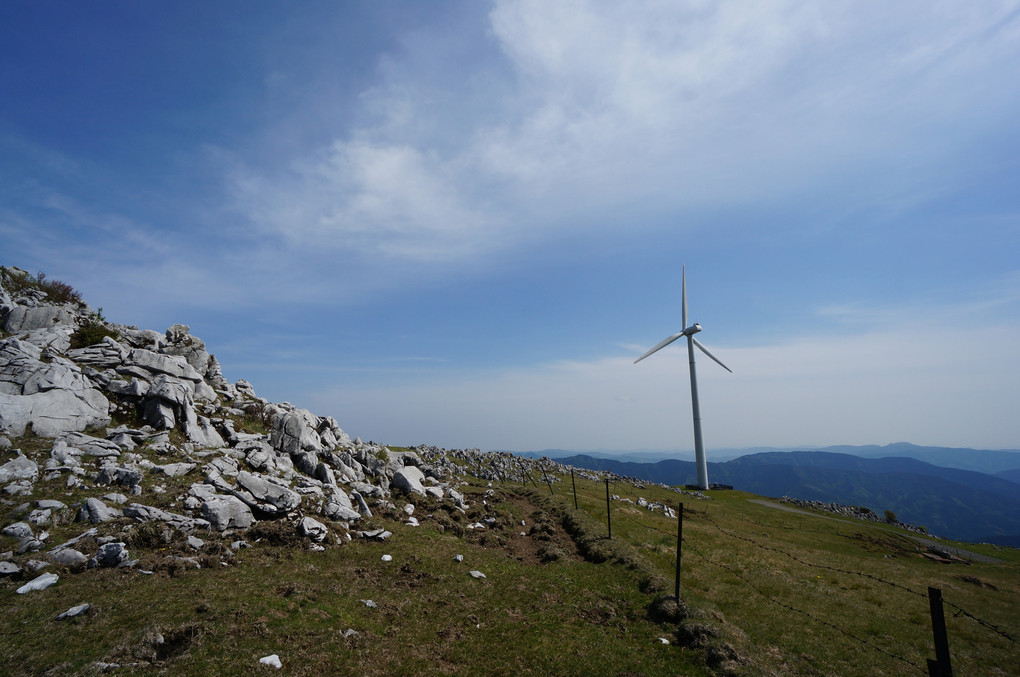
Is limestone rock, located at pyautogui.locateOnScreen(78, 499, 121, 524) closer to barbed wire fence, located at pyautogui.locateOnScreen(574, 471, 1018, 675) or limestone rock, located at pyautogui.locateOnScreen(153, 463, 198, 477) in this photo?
limestone rock, located at pyautogui.locateOnScreen(153, 463, 198, 477)

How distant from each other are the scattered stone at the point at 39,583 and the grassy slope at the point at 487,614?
25cm

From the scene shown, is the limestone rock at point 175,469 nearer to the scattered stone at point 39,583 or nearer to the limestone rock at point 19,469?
the limestone rock at point 19,469

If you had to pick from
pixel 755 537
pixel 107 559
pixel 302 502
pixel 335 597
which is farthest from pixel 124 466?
pixel 755 537

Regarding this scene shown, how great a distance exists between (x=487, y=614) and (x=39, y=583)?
16.8 meters

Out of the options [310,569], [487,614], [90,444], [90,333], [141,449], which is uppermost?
[90,333]

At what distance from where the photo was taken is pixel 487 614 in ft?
61.3

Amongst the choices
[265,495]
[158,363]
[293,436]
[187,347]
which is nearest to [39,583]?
[265,495]

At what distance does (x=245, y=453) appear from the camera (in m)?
29.2

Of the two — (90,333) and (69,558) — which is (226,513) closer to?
(69,558)

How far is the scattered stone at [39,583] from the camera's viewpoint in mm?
14284

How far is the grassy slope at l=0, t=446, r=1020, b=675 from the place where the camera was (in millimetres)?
13016

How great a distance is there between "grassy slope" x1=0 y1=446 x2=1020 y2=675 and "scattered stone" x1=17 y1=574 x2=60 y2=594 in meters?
0.25

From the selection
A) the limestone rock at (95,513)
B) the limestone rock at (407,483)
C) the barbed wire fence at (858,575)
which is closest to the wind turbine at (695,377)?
the barbed wire fence at (858,575)

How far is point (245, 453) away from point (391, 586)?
16526mm
